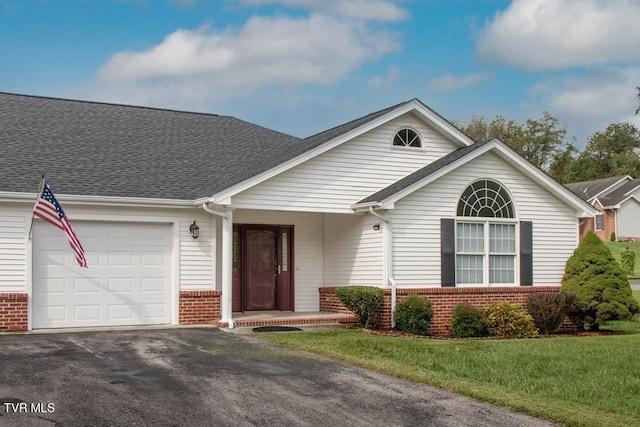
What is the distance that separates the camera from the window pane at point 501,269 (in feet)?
55.9

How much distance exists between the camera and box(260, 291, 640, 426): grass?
8188 mm

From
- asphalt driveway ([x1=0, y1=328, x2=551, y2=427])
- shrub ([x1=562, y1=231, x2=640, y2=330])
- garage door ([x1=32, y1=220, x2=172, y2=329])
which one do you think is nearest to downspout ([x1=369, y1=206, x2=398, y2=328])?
shrub ([x1=562, y1=231, x2=640, y2=330])

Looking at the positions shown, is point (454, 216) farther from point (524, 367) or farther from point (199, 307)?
point (524, 367)

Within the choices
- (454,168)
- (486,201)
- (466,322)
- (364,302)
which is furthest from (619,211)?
(364,302)

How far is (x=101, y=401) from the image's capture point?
7910mm

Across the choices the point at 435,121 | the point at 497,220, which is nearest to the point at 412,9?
the point at 435,121

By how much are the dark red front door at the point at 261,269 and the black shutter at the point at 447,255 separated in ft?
13.2

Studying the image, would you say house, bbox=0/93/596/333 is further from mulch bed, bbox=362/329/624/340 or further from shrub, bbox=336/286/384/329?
mulch bed, bbox=362/329/624/340

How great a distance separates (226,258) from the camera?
1516cm

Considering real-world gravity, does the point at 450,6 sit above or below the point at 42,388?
above

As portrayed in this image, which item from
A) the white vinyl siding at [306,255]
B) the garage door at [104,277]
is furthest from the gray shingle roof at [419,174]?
the garage door at [104,277]

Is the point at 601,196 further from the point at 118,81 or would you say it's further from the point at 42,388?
the point at 42,388

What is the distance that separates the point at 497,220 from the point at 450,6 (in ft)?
18.6

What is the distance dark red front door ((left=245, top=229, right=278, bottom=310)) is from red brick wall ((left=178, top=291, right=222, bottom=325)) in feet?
6.21
